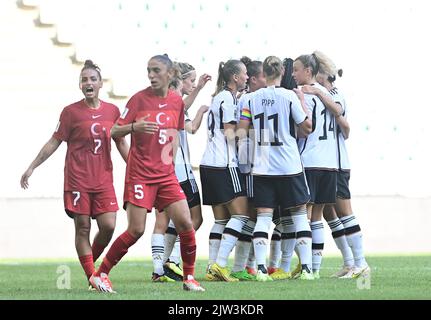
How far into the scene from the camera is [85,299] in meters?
8.22

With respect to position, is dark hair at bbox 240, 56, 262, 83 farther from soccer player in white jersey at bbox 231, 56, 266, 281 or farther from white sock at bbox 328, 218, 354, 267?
white sock at bbox 328, 218, 354, 267

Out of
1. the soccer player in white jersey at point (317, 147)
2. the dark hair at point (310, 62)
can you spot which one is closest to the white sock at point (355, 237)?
the soccer player in white jersey at point (317, 147)

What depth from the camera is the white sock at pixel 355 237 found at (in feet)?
35.4

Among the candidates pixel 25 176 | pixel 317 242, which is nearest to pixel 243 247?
pixel 317 242

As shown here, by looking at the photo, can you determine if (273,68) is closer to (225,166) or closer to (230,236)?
(225,166)

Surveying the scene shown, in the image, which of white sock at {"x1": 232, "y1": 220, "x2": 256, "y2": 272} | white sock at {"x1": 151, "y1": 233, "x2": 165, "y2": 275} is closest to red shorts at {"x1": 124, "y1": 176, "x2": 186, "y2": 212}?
white sock at {"x1": 151, "y1": 233, "x2": 165, "y2": 275}

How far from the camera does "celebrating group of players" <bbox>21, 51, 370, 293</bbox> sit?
8.68 meters

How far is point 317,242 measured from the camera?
10.7 m

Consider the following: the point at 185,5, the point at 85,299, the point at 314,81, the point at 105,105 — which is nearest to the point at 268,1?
the point at 185,5

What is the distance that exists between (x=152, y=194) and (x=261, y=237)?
1727mm

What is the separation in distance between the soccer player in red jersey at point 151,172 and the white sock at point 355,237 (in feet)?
7.94

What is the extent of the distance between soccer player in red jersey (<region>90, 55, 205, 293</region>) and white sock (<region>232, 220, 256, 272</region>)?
1.81 metres

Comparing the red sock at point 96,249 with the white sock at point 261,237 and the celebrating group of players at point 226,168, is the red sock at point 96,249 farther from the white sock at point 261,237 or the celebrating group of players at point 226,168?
the white sock at point 261,237
